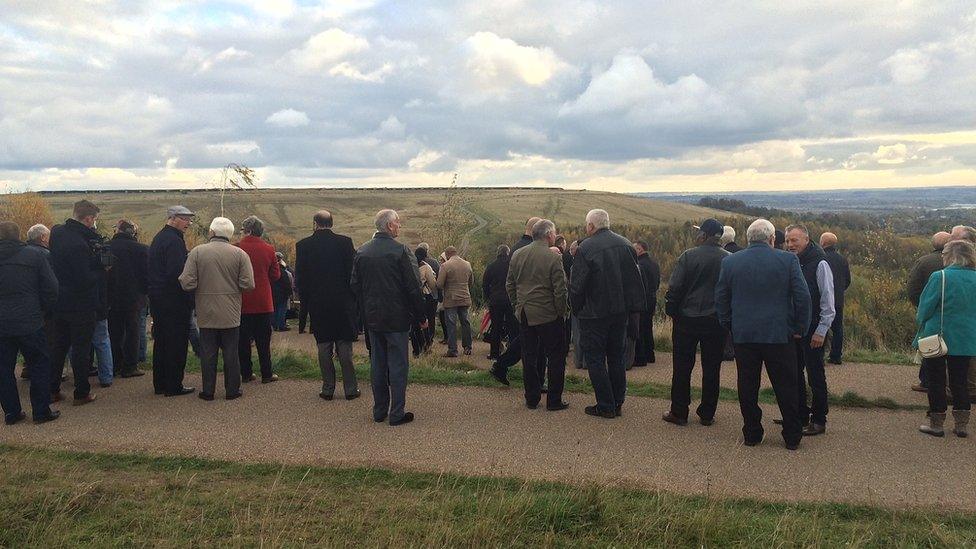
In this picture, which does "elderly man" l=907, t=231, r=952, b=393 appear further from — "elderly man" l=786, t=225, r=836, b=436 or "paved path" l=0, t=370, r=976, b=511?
"elderly man" l=786, t=225, r=836, b=436

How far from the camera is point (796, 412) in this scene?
19.3 ft

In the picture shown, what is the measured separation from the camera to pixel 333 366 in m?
7.48

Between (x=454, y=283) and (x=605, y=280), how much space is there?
4.55 m

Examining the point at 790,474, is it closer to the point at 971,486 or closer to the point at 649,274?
the point at 971,486

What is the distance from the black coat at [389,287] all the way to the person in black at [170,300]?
2.37m

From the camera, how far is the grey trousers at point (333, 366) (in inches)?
291

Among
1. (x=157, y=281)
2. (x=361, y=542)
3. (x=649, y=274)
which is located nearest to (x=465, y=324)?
(x=649, y=274)

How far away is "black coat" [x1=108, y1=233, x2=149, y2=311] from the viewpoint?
8.32 meters

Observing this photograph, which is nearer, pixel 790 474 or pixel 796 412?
pixel 790 474

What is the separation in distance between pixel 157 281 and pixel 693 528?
6245 millimetres

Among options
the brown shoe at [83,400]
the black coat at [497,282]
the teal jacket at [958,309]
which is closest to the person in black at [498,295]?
the black coat at [497,282]

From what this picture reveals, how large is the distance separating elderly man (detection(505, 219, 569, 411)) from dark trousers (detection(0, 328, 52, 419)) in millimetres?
4841

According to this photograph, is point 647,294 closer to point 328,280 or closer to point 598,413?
point 598,413

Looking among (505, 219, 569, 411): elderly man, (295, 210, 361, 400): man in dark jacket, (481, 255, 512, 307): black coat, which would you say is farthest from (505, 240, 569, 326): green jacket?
(481, 255, 512, 307): black coat
